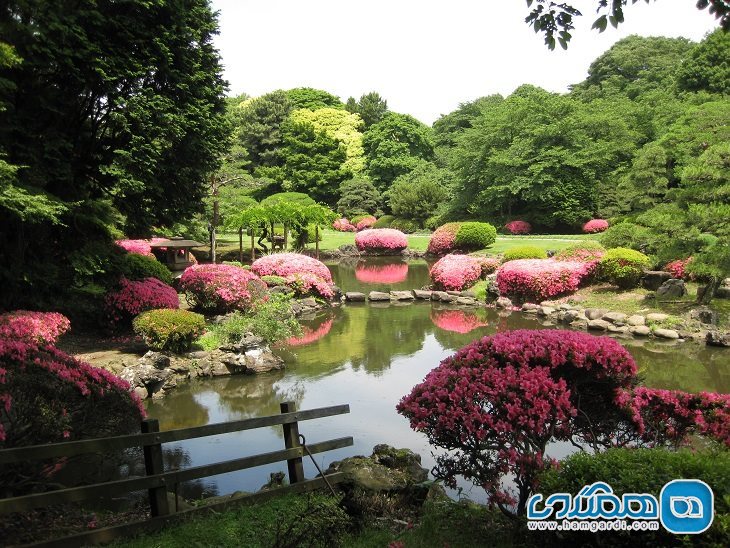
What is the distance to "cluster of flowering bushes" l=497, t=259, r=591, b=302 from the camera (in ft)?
57.3

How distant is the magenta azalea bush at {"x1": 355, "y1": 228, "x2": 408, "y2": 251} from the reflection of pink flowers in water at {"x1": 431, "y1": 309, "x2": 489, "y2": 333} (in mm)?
17162

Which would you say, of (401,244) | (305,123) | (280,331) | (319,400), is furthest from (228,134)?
(305,123)

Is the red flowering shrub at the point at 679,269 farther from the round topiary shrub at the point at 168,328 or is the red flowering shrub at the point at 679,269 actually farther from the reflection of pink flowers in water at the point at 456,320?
the round topiary shrub at the point at 168,328

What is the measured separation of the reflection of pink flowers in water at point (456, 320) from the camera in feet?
49.4

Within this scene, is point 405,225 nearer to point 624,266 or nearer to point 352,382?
point 624,266

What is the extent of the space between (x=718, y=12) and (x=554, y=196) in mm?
30654

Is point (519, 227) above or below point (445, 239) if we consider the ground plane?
above

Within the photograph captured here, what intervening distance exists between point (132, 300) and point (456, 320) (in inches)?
349

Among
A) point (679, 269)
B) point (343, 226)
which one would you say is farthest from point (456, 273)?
point (343, 226)

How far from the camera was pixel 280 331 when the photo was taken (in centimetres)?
1185

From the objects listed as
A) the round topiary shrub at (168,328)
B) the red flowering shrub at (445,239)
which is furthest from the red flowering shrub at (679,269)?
the red flowering shrub at (445,239)

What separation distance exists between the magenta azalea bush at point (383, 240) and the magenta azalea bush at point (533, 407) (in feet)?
98.6

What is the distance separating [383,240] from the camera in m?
34.8

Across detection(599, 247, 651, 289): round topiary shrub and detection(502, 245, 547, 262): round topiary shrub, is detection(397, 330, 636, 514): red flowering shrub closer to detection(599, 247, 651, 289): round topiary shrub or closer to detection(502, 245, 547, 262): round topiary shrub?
detection(599, 247, 651, 289): round topiary shrub
